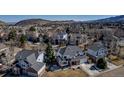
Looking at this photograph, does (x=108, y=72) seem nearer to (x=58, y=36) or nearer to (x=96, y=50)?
(x=96, y=50)

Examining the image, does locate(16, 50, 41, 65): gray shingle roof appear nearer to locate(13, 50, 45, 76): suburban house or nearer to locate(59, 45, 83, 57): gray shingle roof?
locate(13, 50, 45, 76): suburban house

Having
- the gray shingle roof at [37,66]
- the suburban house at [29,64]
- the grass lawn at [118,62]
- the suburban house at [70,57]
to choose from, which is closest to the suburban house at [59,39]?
the suburban house at [70,57]

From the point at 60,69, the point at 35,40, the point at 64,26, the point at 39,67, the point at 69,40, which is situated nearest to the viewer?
the point at 39,67

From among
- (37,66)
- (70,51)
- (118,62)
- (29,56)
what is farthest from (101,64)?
(29,56)

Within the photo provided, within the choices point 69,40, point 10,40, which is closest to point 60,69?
point 69,40

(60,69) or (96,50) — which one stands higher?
(96,50)

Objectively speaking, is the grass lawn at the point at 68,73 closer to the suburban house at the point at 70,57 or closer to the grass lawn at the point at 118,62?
the suburban house at the point at 70,57
